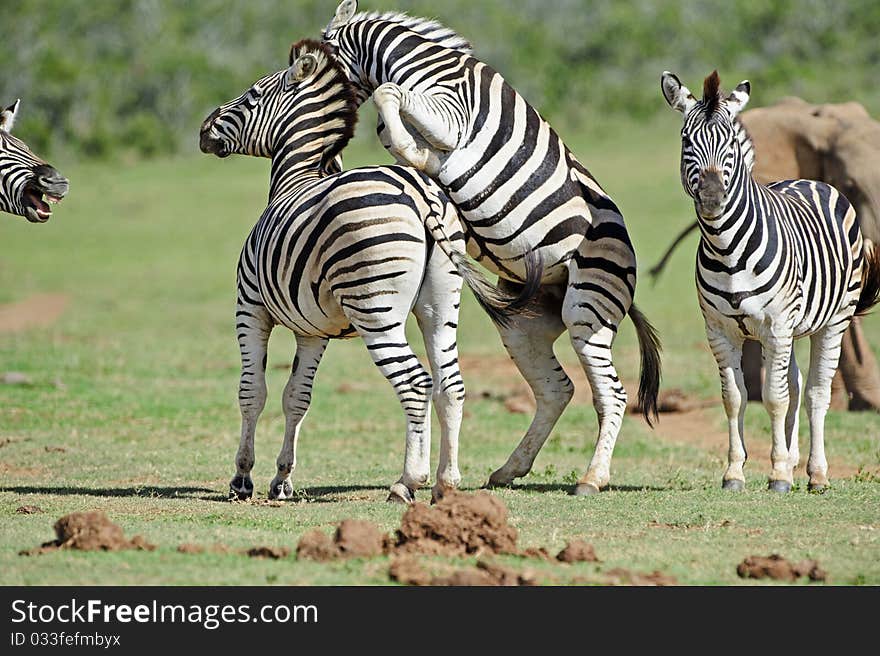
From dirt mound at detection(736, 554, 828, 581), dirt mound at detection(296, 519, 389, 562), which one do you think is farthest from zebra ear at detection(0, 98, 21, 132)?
dirt mound at detection(736, 554, 828, 581)

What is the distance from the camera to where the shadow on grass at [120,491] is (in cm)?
873

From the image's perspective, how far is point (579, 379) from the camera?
14594 millimetres

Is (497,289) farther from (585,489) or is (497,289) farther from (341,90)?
(341,90)

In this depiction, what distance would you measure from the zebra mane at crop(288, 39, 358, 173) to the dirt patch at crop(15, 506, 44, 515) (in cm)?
302

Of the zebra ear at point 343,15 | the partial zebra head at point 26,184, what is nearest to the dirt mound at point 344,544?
the partial zebra head at point 26,184

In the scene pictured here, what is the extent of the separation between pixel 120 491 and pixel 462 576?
391 cm

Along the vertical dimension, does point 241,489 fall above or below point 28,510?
above

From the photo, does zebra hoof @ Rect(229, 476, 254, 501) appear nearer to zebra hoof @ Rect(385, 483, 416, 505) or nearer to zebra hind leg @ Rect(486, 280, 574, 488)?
zebra hoof @ Rect(385, 483, 416, 505)

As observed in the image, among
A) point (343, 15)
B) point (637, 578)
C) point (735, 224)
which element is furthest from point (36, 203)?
point (637, 578)

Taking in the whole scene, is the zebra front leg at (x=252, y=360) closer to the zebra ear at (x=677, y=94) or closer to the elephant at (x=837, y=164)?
the zebra ear at (x=677, y=94)

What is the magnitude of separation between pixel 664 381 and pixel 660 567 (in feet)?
26.2

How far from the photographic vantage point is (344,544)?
6129 millimetres
